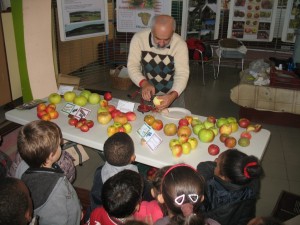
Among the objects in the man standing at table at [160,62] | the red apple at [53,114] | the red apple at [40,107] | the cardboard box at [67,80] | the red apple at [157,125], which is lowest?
the cardboard box at [67,80]

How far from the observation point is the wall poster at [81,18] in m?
5.21

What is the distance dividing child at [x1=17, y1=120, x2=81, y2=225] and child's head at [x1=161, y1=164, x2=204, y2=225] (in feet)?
2.20

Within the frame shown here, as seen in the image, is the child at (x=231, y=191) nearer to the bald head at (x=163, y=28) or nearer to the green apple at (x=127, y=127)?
the green apple at (x=127, y=127)

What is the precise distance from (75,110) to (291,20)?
601cm

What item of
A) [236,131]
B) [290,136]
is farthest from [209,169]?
[290,136]

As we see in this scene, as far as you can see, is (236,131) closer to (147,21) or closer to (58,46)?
(147,21)

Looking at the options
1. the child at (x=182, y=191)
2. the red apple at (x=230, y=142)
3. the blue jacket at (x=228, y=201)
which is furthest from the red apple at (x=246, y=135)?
the child at (x=182, y=191)

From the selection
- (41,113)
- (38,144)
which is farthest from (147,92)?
(38,144)

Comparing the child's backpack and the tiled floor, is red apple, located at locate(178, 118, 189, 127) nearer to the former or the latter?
the tiled floor

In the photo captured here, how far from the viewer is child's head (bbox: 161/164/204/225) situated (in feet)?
4.55

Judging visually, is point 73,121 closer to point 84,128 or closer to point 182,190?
point 84,128

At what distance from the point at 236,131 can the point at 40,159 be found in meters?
1.63

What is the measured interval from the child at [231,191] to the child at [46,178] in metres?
0.84

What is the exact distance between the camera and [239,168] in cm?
164
